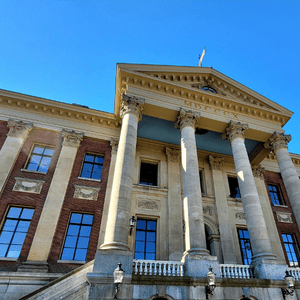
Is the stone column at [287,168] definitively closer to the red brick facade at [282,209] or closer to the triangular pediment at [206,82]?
the triangular pediment at [206,82]

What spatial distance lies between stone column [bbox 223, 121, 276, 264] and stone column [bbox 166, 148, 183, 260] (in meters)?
4.75

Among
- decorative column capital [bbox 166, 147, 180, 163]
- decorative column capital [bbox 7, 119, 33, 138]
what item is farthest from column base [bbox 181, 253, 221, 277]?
decorative column capital [bbox 7, 119, 33, 138]

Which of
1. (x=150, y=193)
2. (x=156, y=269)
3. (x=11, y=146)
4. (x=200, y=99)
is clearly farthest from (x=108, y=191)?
(x=200, y=99)

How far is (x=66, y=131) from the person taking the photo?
1812 cm

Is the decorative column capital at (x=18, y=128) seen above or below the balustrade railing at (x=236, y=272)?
above

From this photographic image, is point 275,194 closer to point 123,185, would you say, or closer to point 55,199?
point 123,185

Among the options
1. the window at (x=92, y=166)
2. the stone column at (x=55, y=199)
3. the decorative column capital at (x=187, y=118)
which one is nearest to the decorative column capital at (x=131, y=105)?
the decorative column capital at (x=187, y=118)

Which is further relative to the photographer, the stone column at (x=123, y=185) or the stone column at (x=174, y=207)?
the stone column at (x=174, y=207)

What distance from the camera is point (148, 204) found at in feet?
55.4

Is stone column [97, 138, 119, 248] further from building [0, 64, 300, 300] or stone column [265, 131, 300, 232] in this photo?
stone column [265, 131, 300, 232]

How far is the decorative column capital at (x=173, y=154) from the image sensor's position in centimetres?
1956

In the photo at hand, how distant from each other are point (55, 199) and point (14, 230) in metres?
2.79

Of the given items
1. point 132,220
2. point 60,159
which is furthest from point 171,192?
point 60,159

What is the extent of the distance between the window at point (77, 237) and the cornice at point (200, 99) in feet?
28.5
